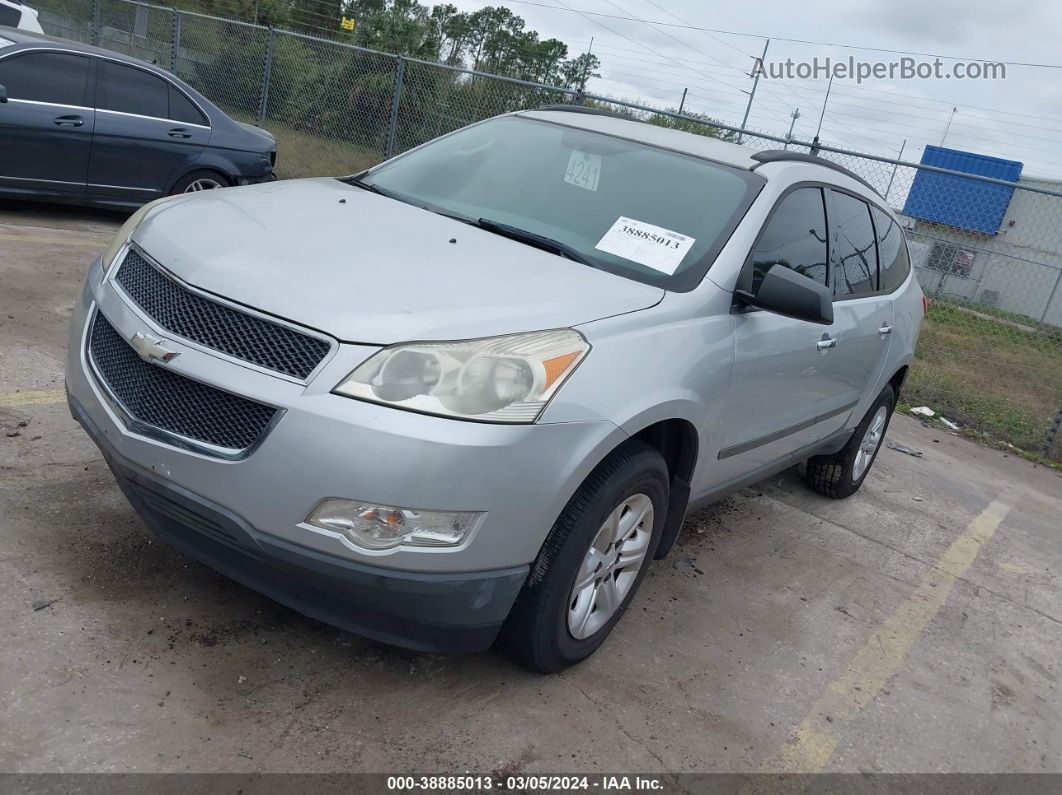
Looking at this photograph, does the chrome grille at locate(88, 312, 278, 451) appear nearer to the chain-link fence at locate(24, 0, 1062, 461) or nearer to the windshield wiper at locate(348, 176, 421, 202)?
the windshield wiper at locate(348, 176, 421, 202)

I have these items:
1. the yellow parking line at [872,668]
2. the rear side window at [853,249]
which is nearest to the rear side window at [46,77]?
the rear side window at [853,249]

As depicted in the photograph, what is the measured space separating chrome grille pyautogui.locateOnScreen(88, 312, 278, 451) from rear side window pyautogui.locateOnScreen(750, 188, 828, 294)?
199 centimetres

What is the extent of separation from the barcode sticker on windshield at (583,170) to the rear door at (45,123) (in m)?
5.63

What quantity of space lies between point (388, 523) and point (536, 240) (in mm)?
1369

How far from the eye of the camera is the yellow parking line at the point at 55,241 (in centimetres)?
721

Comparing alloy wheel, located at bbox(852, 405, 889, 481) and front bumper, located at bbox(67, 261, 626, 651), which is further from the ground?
front bumper, located at bbox(67, 261, 626, 651)

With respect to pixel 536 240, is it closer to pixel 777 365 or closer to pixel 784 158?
pixel 777 365

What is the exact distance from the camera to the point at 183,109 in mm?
8586

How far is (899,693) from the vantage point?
3.63 metres

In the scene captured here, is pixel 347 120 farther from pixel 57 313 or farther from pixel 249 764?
pixel 249 764

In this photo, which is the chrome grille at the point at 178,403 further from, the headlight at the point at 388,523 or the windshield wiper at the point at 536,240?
the windshield wiper at the point at 536,240

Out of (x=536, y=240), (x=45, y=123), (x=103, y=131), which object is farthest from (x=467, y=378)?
(x=103, y=131)

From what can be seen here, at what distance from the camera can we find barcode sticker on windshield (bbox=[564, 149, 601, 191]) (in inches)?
150

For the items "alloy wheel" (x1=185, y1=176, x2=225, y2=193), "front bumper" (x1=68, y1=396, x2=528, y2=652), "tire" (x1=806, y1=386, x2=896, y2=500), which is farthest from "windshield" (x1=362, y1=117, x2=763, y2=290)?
"alloy wheel" (x1=185, y1=176, x2=225, y2=193)
